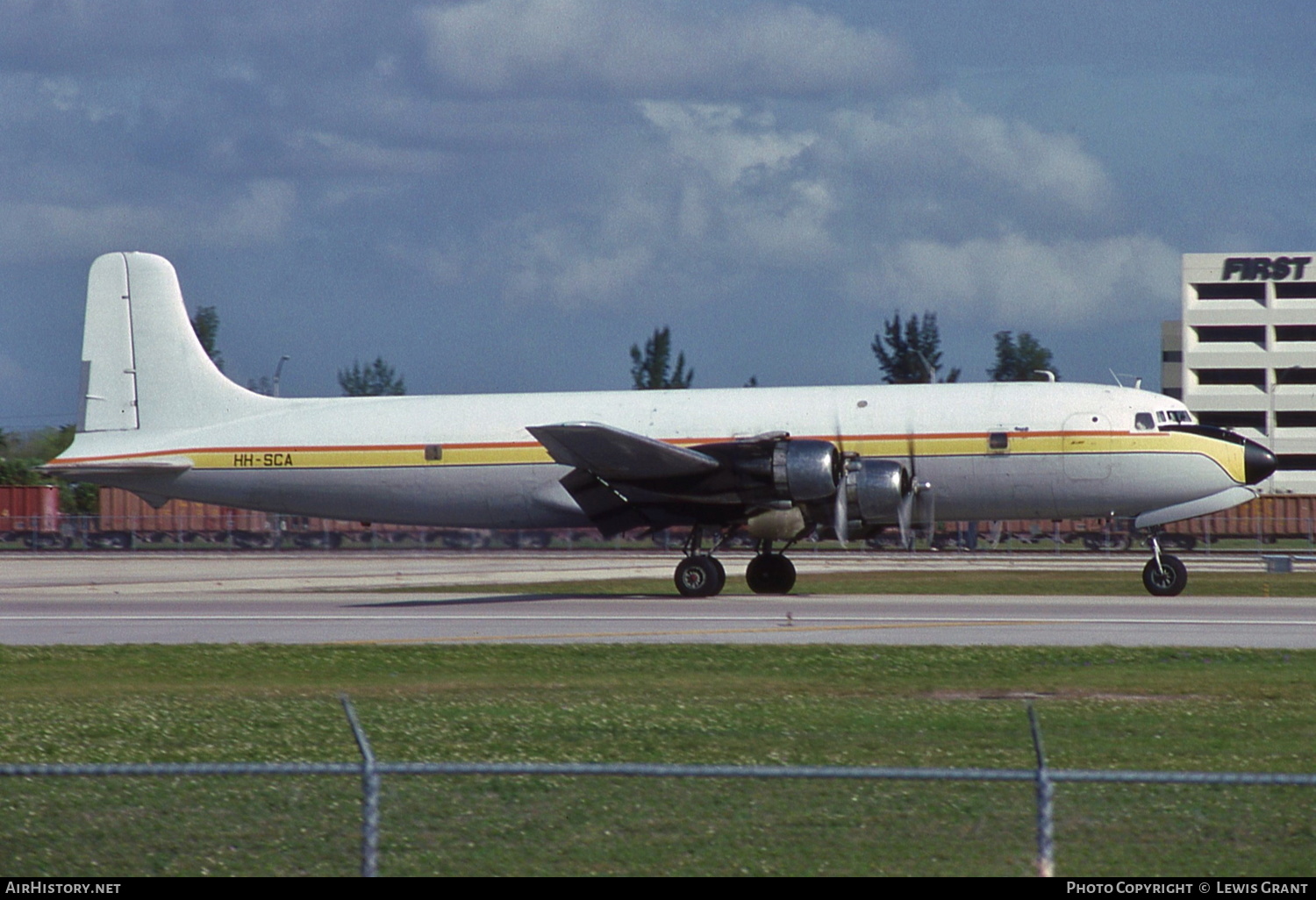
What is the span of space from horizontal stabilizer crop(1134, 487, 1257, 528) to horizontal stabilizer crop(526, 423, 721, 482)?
29.8 ft

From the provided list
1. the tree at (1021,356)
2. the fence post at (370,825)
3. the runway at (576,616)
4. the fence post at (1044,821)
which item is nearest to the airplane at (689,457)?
the runway at (576,616)

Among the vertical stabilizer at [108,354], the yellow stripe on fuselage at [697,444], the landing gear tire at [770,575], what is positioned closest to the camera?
the yellow stripe on fuselage at [697,444]

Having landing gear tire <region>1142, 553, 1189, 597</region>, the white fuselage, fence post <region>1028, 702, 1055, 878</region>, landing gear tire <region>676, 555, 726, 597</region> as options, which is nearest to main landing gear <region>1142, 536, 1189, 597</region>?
landing gear tire <region>1142, 553, 1189, 597</region>

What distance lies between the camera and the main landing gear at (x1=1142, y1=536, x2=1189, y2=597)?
92.1 feet

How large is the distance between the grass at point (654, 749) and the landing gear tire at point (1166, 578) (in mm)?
9296

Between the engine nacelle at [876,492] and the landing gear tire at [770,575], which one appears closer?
the engine nacelle at [876,492]

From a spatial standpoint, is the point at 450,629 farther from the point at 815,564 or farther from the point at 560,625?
the point at 815,564

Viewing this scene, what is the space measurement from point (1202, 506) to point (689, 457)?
10.5 meters

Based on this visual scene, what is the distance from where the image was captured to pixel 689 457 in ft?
90.2

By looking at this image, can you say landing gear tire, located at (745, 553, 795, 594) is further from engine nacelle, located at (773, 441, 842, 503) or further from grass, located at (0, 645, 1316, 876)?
grass, located at (0, 645, 1316, 876)

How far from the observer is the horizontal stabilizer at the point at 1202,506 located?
28.0 metres

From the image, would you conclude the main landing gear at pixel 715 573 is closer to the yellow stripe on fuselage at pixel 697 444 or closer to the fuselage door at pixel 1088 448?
the yellow stripe on fuselage at pixel 697 444

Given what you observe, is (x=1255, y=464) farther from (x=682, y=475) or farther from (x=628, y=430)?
(x=628, y=430)

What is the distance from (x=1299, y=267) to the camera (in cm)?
11781
